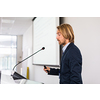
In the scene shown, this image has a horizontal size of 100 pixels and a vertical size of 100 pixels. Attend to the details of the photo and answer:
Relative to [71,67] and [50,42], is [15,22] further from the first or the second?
[71,67]

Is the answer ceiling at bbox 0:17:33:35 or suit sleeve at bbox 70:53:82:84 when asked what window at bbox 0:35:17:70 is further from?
suit sleeve at bbox 70:53:82:84

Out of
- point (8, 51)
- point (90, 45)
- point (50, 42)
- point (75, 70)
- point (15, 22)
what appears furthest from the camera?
point (8, 51)

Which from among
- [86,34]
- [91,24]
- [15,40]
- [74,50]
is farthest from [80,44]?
[15,40]

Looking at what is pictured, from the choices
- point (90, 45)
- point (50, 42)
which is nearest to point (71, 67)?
point (90, 45)

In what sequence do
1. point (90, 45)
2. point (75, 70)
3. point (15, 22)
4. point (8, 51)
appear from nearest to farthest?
point (75, 70) → point (90, 45) → point (15, 22) → point (8, 51)

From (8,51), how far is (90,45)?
6.74m

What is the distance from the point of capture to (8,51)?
26.3 ft

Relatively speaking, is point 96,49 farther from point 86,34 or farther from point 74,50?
→ point 74,50

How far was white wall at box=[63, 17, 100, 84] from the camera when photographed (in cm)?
172

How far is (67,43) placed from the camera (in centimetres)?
118

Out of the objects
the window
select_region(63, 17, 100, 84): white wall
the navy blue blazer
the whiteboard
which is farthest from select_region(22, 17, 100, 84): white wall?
the window

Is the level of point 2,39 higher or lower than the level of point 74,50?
higher

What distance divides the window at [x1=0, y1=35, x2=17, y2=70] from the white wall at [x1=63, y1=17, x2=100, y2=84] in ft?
20.6

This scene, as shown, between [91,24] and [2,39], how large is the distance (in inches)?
266
